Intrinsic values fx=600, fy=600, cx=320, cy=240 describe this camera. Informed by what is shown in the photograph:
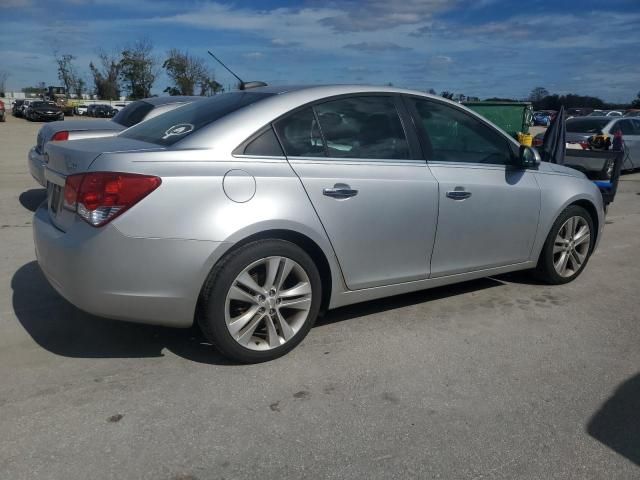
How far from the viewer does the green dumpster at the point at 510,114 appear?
12.2 meters

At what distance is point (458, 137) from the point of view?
14.6 ft

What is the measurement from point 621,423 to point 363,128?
89.6 inches

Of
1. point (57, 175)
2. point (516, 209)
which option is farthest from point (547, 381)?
point (57, 175)

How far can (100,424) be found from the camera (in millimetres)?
2883

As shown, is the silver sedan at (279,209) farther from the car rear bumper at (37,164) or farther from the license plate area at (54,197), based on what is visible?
the car rear bumper at (37,164)

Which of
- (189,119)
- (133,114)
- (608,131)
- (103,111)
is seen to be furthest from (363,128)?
(103,111)

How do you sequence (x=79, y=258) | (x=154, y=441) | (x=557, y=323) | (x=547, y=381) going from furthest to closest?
1. (x=557, y=323)
2. (x=547, y=381)
3. (x=79, y=258)
4. (x=154, y=441)

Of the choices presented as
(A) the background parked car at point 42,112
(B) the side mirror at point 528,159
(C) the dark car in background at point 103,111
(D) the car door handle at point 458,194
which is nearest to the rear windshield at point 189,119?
(D) the car door handle at point 458,194

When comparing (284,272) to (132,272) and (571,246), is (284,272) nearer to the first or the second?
→ (132,272)

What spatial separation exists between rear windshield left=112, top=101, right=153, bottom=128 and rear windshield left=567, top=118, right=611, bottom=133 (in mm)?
10105

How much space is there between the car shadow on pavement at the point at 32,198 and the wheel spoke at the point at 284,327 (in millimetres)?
5687

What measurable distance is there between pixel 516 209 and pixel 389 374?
6.13ft

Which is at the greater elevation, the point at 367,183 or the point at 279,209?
the point at 367,183

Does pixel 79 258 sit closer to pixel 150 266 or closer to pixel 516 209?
pixel 150 266
